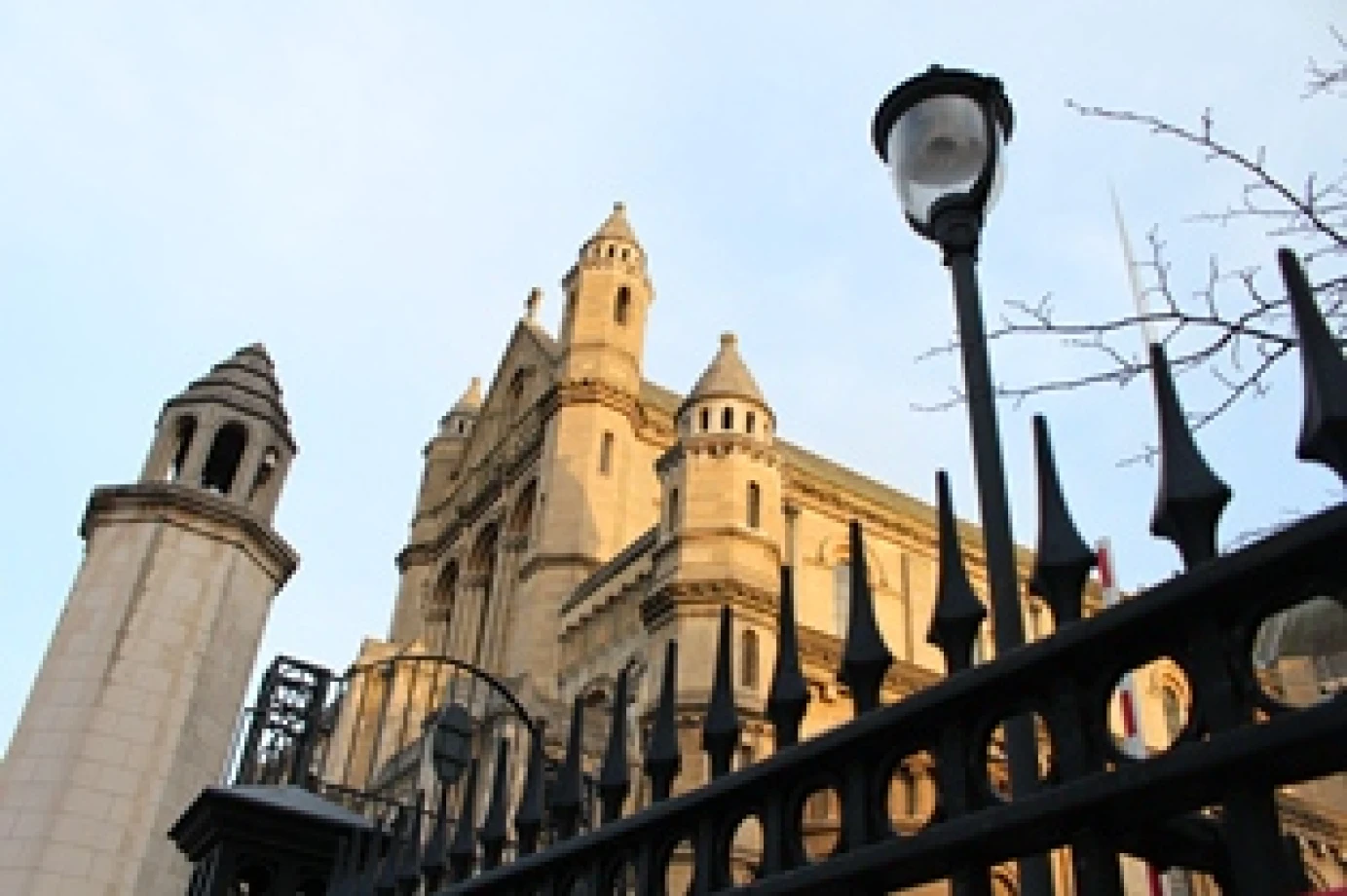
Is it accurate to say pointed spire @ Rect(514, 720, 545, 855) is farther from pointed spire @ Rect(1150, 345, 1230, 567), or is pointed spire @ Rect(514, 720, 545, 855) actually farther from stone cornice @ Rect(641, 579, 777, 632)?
stone cornice @ Rect(641, 579, 777, 632)

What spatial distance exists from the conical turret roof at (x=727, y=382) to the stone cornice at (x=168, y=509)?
1446cm

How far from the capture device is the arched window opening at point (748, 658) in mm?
22609

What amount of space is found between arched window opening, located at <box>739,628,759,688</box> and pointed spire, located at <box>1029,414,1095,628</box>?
20569mm

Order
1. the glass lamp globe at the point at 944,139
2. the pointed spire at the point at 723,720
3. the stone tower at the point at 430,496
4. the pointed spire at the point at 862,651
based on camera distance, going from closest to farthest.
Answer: the pointed spire at the point at 862,651, the pointed spire at the point at 723,720, the glass lamp globe at the point at 944,139, the stone tower at the point at 430,496

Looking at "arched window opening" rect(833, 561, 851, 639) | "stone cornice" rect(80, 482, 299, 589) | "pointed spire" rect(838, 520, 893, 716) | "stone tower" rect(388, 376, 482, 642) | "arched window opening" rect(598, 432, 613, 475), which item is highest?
"stone tower" rect(388, 376, 482, 642)

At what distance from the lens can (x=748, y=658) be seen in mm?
23062

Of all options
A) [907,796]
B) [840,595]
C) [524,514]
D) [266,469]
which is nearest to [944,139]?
[266,469]

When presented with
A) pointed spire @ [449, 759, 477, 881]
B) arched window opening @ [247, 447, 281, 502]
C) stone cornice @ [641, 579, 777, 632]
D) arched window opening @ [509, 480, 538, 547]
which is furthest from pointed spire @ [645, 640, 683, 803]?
arched window opening @ [509, 480, 538, 547]

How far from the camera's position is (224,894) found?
19.2 ft

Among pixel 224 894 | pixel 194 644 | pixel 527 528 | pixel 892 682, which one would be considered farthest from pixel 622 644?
pixel 224 894

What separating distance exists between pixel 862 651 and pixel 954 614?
24 cm

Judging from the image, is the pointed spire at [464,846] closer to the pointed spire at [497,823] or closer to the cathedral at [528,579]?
the pointed spire at [497,823]

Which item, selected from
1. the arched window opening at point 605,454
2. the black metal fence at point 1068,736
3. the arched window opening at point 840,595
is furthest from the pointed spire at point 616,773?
the arched window opening at point 605,454

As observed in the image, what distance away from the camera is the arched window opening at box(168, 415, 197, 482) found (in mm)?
13809
